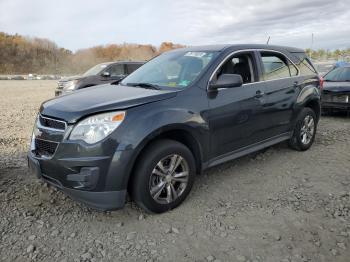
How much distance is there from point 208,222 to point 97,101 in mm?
1679

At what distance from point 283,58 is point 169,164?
2880mm

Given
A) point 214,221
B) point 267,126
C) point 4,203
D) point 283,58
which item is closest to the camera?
point 214,221

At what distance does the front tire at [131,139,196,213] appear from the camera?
3.36 m

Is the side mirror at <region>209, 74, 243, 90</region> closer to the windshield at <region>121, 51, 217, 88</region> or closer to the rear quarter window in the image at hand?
the windshield at <region>121, 51, 217, 88</region>

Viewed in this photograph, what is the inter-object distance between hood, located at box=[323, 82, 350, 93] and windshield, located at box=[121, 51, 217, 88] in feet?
17.4

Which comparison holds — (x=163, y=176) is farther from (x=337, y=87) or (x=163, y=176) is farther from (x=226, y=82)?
(x=337, y=87)

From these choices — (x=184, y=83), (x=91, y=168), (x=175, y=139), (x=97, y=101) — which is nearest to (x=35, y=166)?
(x=91, y=168)

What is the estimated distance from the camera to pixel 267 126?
4.80 m

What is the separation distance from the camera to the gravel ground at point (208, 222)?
9.84 feet

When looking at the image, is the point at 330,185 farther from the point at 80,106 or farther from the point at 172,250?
the point at 80,106

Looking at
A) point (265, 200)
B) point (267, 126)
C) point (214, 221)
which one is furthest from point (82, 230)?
point (267, 126)

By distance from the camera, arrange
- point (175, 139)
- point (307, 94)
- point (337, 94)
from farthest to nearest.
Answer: point (337, 94), point (307, 94), point (175, 139)

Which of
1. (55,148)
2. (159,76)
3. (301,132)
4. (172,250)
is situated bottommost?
(172,250)

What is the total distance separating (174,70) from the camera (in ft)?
14.3
